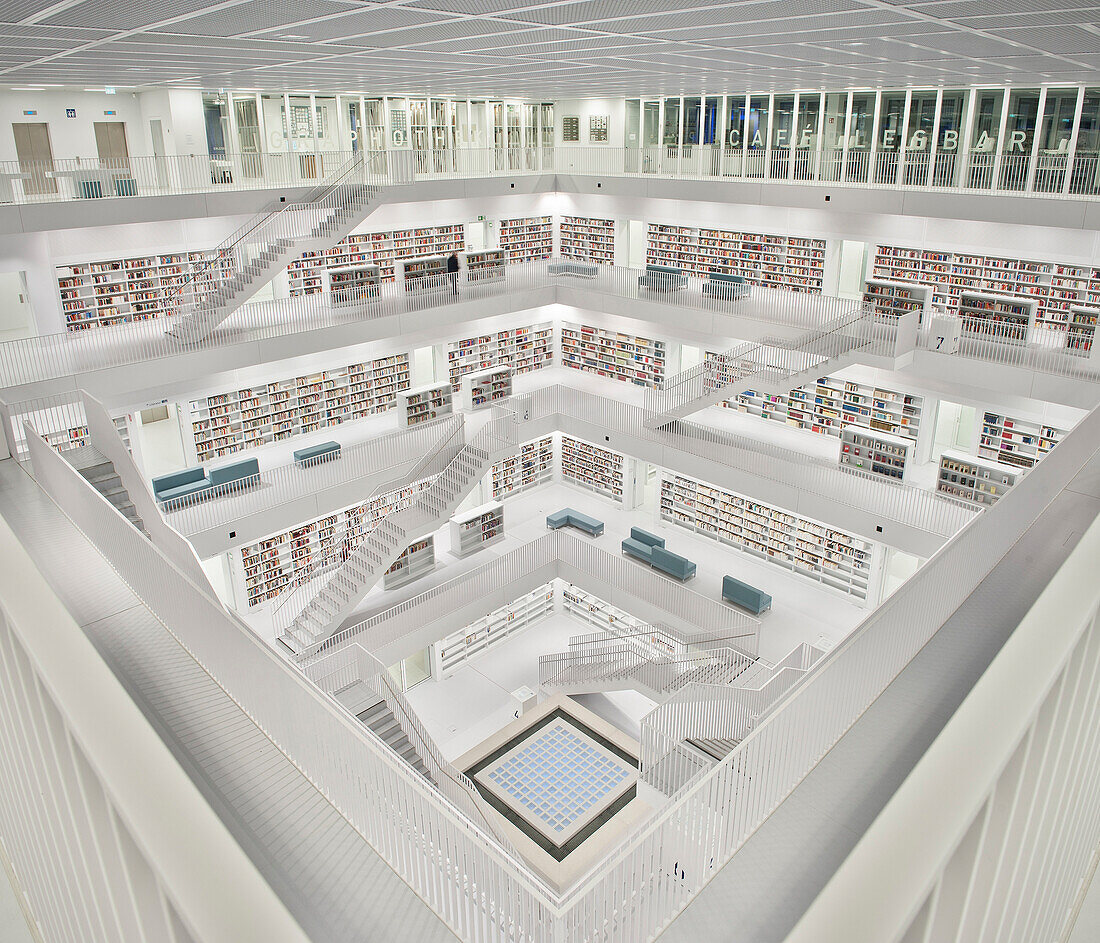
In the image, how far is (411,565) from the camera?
15.7 metres

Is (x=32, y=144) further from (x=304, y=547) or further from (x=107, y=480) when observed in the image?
(x=107, y=480)

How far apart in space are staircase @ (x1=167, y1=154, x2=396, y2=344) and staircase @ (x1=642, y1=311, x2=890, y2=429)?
22.7 feet

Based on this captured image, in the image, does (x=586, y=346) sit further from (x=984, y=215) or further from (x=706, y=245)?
(x=984, y=215)

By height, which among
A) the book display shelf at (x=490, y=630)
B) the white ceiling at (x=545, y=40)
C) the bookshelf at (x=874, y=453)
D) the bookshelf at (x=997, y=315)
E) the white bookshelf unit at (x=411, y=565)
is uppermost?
the white ceiling at (x=545, y=40)

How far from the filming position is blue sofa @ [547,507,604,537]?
56.4ft

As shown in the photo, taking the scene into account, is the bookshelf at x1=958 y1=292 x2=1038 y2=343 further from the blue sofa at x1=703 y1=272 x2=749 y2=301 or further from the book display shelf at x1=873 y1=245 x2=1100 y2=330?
the blue sofa at x1=703 y1=272 x2=749 y2=301

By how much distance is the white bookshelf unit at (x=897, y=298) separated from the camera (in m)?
13.6

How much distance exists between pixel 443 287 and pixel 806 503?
807cm

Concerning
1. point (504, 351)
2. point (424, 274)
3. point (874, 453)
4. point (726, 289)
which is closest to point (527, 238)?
point (504, 351)

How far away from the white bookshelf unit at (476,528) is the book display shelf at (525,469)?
1.89 meters

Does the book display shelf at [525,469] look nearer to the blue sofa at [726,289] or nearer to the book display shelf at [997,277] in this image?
the blue sofa at [726,289]

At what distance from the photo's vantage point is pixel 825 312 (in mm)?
14328

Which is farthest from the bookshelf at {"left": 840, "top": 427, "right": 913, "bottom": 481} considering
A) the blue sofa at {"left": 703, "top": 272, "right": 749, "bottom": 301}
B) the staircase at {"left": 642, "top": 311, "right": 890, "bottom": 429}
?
the blue sofa at {"left": 703, "top": 272, "right": 749, "bottom": 301}

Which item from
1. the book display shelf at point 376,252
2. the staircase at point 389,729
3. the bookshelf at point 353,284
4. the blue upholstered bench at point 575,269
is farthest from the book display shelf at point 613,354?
the staircase at point 389,729
